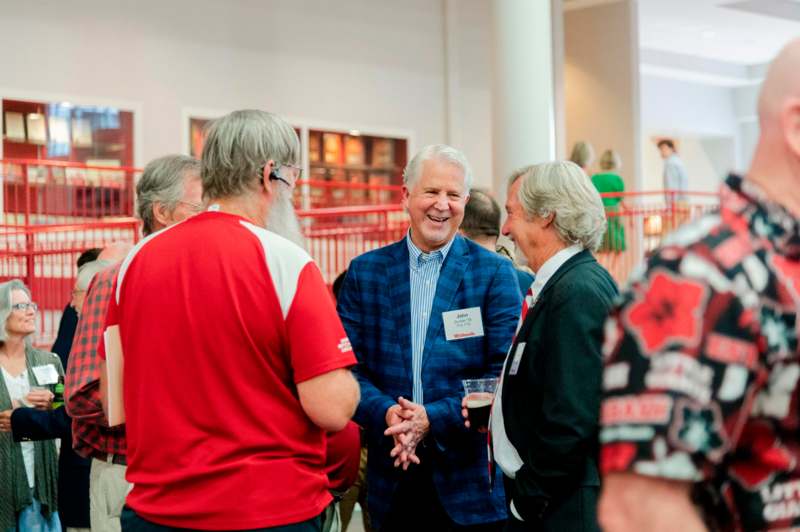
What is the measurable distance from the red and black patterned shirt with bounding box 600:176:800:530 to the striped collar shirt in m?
2.08

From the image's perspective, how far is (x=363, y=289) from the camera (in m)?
3.60

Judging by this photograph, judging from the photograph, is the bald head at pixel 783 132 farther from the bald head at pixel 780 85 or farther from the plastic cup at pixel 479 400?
the plastic cup at pixel 479 400

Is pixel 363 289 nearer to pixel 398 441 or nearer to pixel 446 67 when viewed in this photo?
pixel 398 441

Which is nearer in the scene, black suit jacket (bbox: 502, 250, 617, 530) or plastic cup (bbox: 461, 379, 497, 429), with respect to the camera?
black suit jacket (bbox: 502, 250, 617, 530)

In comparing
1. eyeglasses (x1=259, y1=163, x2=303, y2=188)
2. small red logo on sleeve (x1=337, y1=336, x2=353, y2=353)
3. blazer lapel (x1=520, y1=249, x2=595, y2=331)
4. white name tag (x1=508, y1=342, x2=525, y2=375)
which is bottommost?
white name tag (x1=508, y1=342, x2=525, y2=375)

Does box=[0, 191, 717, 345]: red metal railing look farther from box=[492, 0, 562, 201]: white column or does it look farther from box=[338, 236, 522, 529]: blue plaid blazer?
box=[338, 236, 522, 529]: blue plaid blazer

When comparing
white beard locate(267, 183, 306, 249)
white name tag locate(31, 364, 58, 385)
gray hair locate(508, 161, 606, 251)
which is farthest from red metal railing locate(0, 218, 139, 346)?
white beard locate(267, 183, 306, 249)

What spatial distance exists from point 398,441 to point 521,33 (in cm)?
687

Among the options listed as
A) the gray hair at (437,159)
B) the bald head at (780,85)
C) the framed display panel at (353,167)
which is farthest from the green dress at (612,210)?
the bald head at (780,85)

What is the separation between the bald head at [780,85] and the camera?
1414 millimetres

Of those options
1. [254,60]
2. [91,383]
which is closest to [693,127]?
[254,60]

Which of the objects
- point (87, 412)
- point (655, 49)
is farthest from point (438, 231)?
point (655, 49)

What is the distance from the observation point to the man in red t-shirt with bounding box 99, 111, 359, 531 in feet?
7.54

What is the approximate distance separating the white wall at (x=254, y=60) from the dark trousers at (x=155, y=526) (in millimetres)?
9931
